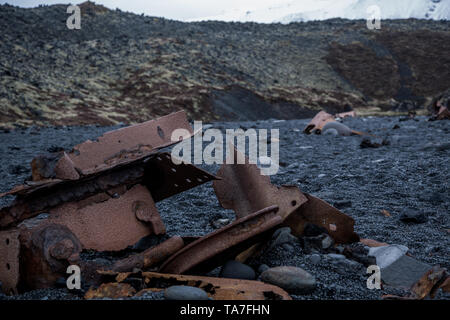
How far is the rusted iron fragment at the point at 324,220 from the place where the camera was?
1.94 metres

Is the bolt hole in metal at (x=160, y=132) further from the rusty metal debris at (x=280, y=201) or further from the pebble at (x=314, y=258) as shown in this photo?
the pebble at (x=314, y=258)

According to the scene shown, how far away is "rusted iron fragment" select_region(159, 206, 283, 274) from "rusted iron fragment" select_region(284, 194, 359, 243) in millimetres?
500

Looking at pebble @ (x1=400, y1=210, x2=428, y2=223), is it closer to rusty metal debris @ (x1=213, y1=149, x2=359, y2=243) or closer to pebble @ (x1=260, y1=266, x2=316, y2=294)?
rusty metal debris @ (x1=213, y1=149, x2=359, y2=243)

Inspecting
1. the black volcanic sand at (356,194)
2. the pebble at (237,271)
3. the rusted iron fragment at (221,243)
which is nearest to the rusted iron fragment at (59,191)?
the black volcanic sand at (356,194)

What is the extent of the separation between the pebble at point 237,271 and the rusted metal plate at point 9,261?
2.63ft

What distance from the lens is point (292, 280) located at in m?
1.42

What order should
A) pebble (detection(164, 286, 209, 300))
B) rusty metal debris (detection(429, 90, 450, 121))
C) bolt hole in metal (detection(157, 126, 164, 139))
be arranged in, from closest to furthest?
1. pebble (detection(164, 286, 209, 300))
2. bolt hole in metal (detection(157, 126, 164, 139))
3. rusty metal debris (detection(429, 90, 450, 121))

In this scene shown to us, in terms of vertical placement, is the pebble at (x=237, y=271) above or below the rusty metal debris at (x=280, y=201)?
below

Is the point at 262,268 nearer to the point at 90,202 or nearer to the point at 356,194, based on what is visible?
the point at 90,202

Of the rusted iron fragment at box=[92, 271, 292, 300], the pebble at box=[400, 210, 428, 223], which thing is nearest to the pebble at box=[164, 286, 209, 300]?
the rusted iron fragment at box=[92, 271, 292, 300]

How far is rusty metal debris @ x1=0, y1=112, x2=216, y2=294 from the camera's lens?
1543 millimetres
